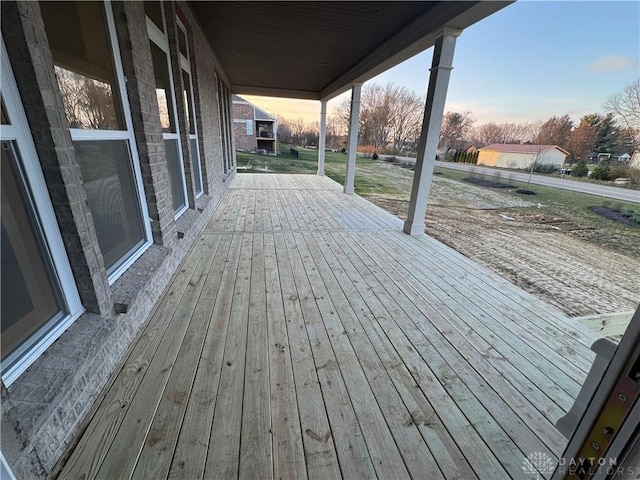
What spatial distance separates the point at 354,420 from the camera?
132 cm

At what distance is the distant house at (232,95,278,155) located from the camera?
20.2m

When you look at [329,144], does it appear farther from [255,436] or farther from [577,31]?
[255,436]

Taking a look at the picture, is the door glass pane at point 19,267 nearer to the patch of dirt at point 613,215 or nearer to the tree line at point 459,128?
the tree line at point 459,128

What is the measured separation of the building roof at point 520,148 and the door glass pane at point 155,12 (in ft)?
35.4

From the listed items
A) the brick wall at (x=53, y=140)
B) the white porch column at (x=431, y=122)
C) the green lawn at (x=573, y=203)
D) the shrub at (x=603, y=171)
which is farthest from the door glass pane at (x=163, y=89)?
the green lawn at (x=573, y=203)

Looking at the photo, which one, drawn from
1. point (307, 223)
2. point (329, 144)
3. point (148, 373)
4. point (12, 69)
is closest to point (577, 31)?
point (307, 223)

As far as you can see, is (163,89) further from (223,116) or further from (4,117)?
(223,116)

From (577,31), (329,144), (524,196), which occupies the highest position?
(577,31)

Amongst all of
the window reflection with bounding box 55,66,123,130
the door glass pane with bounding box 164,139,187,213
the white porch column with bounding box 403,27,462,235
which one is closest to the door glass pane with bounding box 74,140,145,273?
the window reflection with bounding box 55,66,123,130

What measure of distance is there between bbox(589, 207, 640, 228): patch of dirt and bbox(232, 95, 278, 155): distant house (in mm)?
19785

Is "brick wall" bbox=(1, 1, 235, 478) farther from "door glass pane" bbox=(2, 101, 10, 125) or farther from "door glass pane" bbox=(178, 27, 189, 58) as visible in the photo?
"door glass pane" bbox=(178, 27, 189, 58)

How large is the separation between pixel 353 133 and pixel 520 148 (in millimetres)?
8469

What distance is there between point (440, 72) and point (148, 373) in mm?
4381

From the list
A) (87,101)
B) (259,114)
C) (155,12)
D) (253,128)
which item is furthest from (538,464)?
(259,114)
